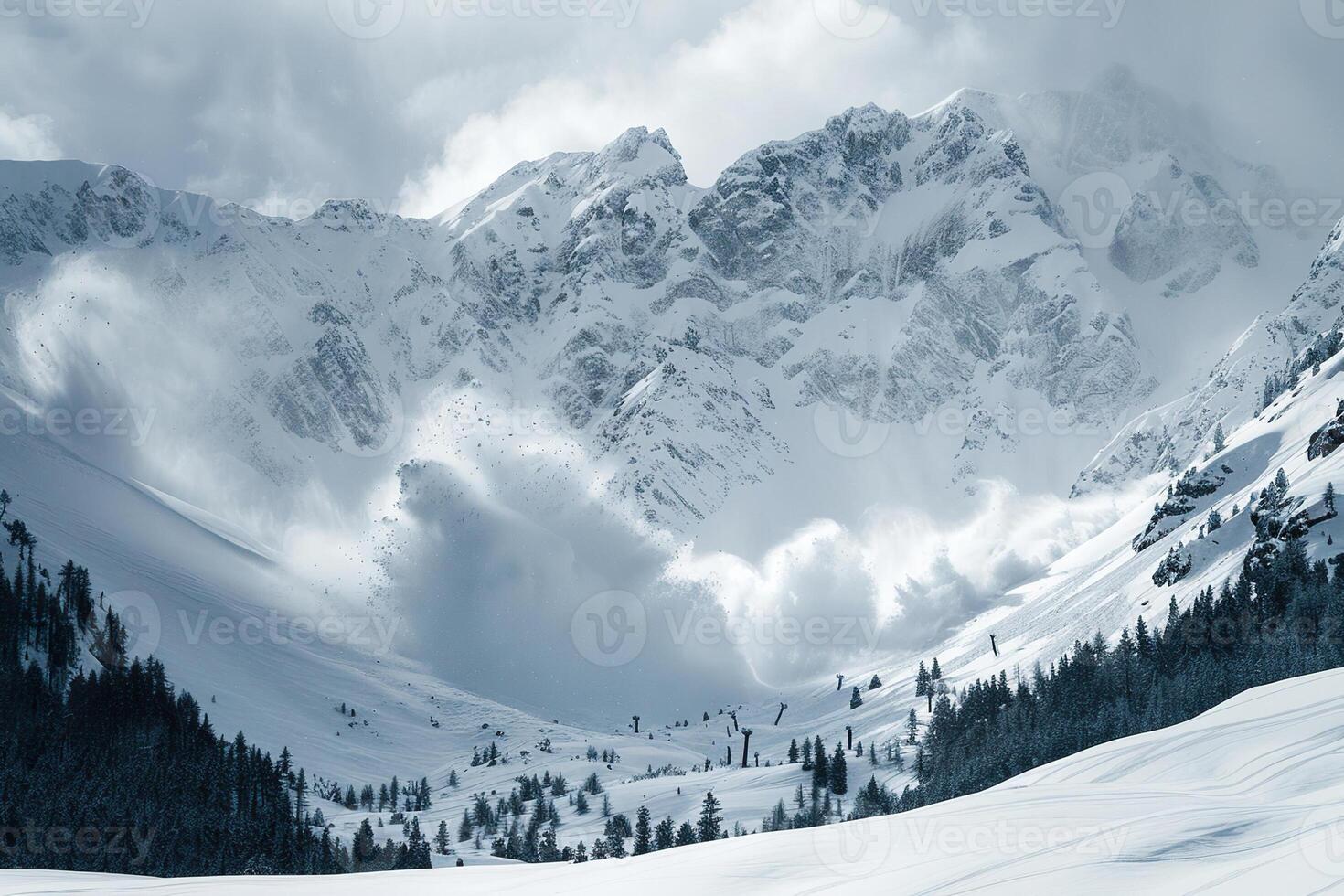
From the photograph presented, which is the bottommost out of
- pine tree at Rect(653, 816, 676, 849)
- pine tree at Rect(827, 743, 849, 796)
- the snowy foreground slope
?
the snowy foreground slope

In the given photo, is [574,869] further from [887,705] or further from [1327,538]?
[887,705]

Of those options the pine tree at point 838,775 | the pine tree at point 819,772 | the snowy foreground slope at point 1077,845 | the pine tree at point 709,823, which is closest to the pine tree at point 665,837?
the pine tree at point 709,823

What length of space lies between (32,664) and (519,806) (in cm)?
4882

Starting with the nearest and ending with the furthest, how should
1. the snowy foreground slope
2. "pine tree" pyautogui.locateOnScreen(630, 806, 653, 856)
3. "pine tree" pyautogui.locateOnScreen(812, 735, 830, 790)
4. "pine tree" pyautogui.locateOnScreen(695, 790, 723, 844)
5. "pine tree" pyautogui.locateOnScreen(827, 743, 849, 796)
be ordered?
the snowy foreground slope, "pine tree" pyautogui.locateOnScreen(695, 790, 723, 844), "pine tree" pyautogui.locateOnScreen(630, 806, 653, 856), "pine tree" pyautogui.locateOnScreen(827, 743, 849, 796), "pine tree" pyautogui.locateOnScreen(812, 735, 830, 790)

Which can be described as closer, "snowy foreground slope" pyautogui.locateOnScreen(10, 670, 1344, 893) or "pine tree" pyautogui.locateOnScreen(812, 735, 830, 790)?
"snowy foreground slope" pyautogui.locateOnScreen(10, 670, 1344, 893)

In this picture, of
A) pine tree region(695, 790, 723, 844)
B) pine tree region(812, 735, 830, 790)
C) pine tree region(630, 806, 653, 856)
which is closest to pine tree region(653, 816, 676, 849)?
pine tree region(630, 806, 653, 856)

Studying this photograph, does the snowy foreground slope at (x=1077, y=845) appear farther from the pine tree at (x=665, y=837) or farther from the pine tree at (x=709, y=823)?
the pine tree at (x=665, y=837)

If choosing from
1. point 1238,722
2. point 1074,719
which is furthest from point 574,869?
point 1074,719

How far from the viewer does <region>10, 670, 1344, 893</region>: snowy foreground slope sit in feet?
53.8

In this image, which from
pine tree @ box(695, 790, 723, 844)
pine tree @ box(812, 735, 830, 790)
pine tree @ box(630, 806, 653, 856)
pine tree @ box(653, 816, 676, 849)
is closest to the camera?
pine tree @ box(695, 790, 723, 844)

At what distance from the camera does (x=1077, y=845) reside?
17.8m

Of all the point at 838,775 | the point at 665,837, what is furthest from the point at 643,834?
the point at 838,775

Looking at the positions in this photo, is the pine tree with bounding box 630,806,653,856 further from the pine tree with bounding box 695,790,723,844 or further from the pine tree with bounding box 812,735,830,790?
the pine tree with bounding box 812,735,830,790

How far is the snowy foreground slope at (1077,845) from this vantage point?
16391mm
